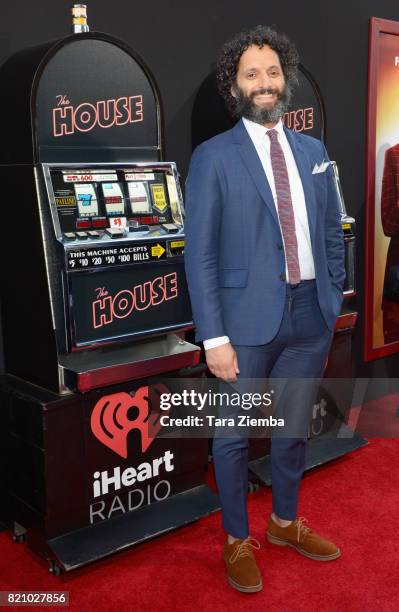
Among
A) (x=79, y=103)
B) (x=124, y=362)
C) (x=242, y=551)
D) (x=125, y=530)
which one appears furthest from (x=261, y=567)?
(x=79, y=103)

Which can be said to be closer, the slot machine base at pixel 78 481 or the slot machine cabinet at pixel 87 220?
the slot machine cabinet at pixel 87 220

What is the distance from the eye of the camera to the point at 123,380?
2.47 metres

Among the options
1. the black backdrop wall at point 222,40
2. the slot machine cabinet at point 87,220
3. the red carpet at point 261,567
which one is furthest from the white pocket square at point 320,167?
the red carpet at point 261,567

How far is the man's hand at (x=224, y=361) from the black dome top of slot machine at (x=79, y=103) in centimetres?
83

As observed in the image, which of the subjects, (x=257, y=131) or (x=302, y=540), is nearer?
(x=257, y=131)

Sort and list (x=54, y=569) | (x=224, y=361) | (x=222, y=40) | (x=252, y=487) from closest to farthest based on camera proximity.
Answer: (x=224, y=361) → (x=54, y=569) → (x=252, y=487) → (x=222, y=40)

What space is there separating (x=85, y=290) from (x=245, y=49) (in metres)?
0.97

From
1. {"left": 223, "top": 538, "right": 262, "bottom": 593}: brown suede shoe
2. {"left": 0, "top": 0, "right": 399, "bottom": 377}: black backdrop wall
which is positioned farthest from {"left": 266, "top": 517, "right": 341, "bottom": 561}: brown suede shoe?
{"left": 0, "top": 0, "right": 399, "bottom": 377}: black backdrop wall

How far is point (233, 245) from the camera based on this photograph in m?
2.23

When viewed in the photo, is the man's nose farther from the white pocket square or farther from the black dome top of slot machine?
the black dome top of slot machine

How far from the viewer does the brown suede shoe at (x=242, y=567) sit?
2.35 metres

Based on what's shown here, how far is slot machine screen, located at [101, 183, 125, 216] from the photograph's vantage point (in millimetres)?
2408

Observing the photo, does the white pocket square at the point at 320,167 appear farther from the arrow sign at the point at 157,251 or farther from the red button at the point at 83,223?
the red button at the point at 83,223

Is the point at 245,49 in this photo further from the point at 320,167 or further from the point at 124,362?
the point at 124,362
